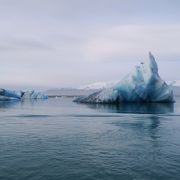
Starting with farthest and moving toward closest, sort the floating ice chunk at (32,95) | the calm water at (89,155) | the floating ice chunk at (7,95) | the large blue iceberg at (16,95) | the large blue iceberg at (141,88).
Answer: the floating ice chunk at (32,95), the large blue iceberg at (16,95), the floating ice chunk at (7,95), the large blue iceberg at (141,88), the calm water at (89,155)

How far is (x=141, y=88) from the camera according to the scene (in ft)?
168

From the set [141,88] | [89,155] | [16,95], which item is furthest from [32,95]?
[89,155]

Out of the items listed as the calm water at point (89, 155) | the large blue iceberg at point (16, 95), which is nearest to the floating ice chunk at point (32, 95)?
the large blue iceberg at point (16, 95)

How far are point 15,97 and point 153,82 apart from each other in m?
36.8

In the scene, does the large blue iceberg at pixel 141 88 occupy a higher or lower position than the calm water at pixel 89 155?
higher

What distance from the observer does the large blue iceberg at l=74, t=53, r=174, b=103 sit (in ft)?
167

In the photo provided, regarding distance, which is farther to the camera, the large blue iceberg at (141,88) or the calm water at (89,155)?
the large blue iceberg at (141,88)

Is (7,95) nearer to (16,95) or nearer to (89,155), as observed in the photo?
(16,95)


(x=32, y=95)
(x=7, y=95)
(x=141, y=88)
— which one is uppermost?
(x=32, y=95)

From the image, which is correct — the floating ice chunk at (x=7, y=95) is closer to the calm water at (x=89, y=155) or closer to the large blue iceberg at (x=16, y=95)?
the large blue iceberg at (x=16, y=95)

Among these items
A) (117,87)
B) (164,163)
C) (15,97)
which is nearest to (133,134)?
(164,163)

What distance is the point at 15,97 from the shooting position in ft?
250

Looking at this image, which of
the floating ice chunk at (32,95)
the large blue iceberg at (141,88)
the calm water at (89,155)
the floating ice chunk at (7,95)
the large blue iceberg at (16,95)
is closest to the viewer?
the calm water at (89,155)

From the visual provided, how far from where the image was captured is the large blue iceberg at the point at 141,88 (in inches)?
1998
